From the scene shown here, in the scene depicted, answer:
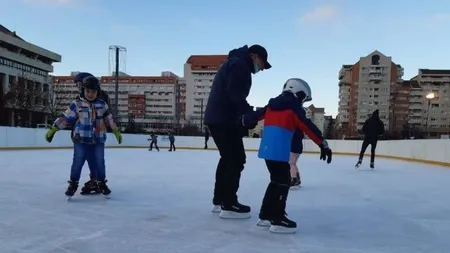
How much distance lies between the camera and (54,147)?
14.2 meters

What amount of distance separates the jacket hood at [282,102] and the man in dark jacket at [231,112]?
6.1 inches

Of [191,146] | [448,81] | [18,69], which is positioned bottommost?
[191,146]

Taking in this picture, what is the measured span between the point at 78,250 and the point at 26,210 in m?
1.21

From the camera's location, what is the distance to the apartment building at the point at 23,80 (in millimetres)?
35812

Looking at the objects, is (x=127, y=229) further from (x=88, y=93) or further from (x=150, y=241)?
(x=88, y=93)

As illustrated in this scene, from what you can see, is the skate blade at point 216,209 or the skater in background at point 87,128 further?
the skater in background at point 87,128

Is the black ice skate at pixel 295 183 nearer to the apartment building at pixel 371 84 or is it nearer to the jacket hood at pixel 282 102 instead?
the jacket hood at pixel 282 102

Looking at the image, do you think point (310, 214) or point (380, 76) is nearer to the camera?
point (310, 214)

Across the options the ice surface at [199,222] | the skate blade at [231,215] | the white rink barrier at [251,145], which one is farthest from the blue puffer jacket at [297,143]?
the white rink barrier at [251,145]

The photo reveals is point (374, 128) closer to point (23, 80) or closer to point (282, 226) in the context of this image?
point (282, 226)

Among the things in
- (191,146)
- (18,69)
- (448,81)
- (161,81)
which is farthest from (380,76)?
(191,146)

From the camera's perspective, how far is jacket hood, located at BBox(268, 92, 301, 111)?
242cm

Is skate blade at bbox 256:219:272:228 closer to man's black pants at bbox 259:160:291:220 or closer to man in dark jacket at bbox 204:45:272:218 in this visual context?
man's black pants at bbox 259:160:291:220

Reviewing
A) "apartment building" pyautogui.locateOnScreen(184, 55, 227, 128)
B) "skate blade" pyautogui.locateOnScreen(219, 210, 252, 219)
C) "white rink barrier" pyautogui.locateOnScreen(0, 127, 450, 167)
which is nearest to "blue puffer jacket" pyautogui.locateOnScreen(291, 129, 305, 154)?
"skate blade" pyautogui.locateOnScreen(219, 210, 252, 219)
